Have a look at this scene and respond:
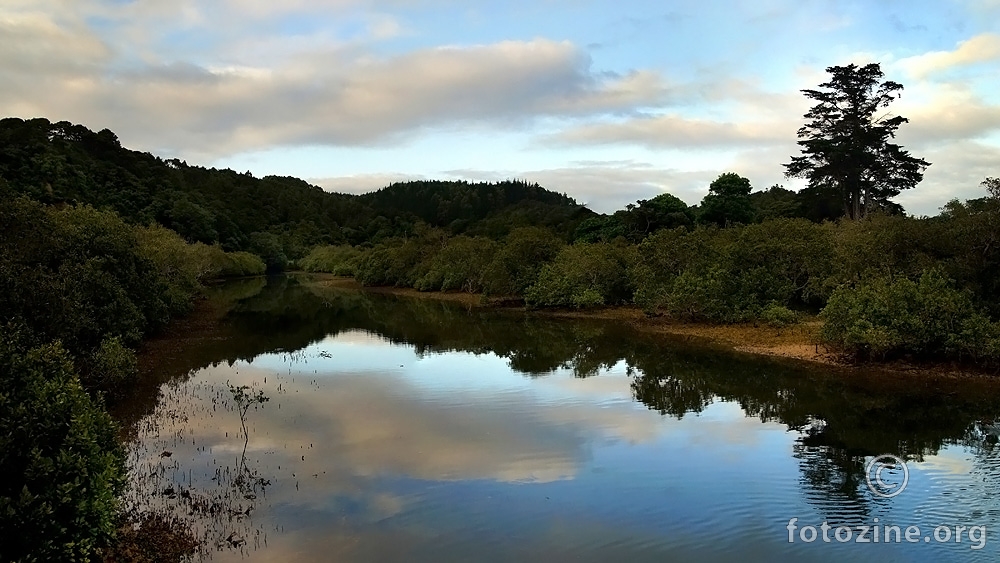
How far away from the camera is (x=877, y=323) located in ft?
65.0

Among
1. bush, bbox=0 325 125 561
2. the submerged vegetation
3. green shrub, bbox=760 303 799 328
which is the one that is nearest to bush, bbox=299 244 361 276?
the submerged vegetation

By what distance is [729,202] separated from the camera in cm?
5266

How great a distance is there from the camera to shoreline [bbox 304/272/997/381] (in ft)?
63.7

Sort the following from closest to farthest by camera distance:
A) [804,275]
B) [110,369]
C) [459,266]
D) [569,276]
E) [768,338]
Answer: [110,369]
[768,338]
[804,275]
[569,276]
[459,266]

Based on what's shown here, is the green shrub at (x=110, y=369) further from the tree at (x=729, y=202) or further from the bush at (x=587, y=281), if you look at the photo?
the tree at (x=729, y=202)

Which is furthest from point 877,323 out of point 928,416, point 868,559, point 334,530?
point 334,530

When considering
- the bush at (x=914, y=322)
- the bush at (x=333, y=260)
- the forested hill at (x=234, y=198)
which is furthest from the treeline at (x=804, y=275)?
the bush at (x=333, y=260)

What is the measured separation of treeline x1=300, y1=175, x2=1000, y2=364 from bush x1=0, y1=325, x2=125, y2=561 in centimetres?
2017

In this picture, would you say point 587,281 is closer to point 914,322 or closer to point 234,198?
point 914,322

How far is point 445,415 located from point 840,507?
8.86 meters

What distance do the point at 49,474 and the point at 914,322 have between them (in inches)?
834

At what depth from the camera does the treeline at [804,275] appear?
1922cm

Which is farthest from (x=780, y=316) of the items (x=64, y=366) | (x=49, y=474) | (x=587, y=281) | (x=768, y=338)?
(x=49, y=474)

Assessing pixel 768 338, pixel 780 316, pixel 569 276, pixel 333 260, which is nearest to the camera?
pixel 768 338
